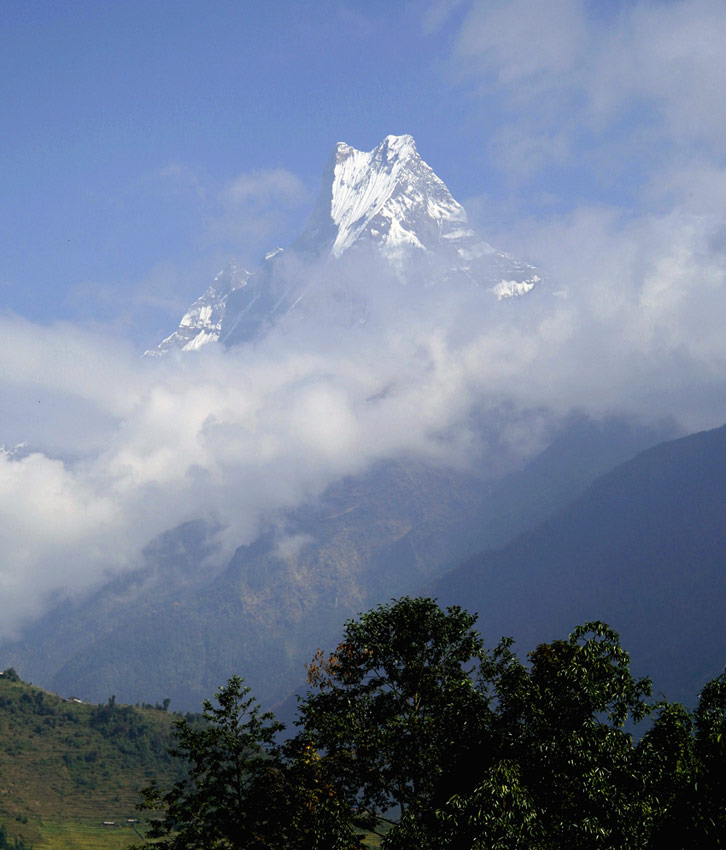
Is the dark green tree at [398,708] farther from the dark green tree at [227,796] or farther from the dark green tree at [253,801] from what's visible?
the dark green tree at [227,796]

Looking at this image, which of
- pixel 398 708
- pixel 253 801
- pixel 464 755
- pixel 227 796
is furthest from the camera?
pixel 398 708

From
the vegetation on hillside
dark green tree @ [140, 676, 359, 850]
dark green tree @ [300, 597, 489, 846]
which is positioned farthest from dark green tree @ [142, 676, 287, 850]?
dark green tree @ [300, 597, 489, 846]

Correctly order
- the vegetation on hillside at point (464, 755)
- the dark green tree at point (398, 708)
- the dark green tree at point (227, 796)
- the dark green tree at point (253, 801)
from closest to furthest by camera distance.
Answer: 1. the vegetation on hillside at point (464, 755)
2. the dark green tree at point (253, 801)
3. the dark green tree at point (398, 708)
4. the dark green tree at point (227, 796)

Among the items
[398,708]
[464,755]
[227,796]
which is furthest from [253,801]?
[464,755]

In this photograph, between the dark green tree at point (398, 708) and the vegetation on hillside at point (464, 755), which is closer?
the vegetation on hillside at point (464, 755)

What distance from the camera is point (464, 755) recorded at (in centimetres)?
3547

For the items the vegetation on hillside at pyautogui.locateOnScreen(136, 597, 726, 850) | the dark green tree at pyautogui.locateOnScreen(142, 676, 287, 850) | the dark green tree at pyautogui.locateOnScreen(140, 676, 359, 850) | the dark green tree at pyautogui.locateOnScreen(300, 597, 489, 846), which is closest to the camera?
the vegetation on hillside at pyautogui.locateOnScreen(136, 597, 726, 850)

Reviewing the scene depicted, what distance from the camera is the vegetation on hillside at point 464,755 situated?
93.3 ft

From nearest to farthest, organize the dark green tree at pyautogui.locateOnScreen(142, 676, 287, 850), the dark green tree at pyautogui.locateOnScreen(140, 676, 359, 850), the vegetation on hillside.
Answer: the vegetation on hillside
the dark green tree at pyautogui.locateOnScreen(140, 676, 359, 850)
the dark green tree at pyautogui.locateOnScreen(142, 676, 287, 850)

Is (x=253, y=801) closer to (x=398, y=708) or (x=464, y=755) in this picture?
(x=398, y=708)

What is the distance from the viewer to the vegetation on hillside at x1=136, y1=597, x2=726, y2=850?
28.4 meters

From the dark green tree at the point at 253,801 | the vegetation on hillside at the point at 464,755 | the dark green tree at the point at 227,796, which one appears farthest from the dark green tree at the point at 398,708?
the dark green tree at the point at 227,796

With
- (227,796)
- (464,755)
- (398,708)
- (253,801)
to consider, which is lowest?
(464,755)

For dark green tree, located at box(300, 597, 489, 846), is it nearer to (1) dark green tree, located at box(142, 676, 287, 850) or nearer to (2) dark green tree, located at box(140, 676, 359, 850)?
(2) dark green tree, located at box(140, 676, 359, 850)
